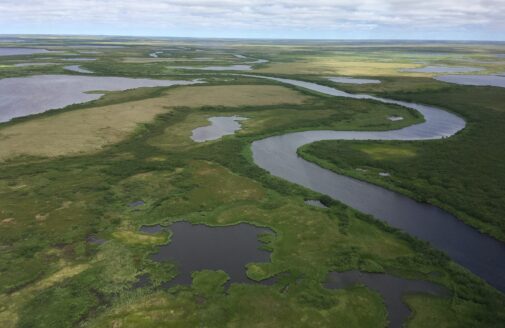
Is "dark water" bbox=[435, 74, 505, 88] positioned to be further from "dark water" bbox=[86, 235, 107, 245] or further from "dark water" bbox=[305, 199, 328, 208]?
"dark water" bbox=[86, 235, 107, 245]

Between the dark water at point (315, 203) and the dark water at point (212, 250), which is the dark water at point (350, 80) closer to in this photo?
the dark water at point (315, 203)

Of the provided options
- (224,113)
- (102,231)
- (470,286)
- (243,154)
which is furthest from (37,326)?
→ (224,113)

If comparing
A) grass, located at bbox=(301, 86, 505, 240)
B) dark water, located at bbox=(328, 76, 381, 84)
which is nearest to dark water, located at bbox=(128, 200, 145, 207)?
grass, located at bbox=(301, 86, 505, 240)

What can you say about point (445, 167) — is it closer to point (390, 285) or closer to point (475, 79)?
point (390, 285)

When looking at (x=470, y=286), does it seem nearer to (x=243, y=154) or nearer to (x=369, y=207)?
(x=369, y=207)

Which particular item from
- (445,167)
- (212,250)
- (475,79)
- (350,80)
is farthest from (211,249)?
(475,79)

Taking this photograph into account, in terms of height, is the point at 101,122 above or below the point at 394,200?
above

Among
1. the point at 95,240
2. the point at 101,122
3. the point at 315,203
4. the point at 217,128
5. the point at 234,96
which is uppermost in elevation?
the point at 234,96
